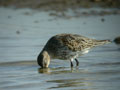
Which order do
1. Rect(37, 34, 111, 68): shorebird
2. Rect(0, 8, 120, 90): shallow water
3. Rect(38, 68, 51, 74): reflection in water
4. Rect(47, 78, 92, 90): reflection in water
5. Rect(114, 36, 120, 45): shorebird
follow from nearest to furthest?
Rect(47, 78, 92, 90): reflection in water < Rect(0, 8, 120, 90): shallow water < Rect(38, 68, 51, 74): reflection in water < Rect(37, 34, 111, 68): shorebird < Rect(114, 36, 120, 45): shorebird

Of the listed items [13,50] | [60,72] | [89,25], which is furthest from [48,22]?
[60,72]

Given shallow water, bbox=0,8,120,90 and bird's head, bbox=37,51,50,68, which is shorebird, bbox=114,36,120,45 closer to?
shallow water, bbox=0,8,120,90

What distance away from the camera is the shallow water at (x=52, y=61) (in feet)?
27.0

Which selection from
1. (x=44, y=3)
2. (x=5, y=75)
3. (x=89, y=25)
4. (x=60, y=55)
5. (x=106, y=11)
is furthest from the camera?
(x=44, y=3)

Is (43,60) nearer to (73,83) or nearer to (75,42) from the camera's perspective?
(75,42)

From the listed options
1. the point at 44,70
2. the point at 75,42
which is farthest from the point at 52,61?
the point at 44,70

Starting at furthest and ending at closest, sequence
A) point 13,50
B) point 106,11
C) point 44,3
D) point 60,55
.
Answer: point 44,3, point 106,11, point 13,50, point 60,55

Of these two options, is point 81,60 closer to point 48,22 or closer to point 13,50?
point 13,50

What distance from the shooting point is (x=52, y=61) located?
1105 cm

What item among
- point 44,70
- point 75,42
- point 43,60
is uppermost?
point 75,42

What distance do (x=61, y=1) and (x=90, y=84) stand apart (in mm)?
10476

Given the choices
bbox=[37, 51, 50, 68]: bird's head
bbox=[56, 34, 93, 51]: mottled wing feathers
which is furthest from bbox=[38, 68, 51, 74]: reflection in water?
bbox=[56, 34, 93, 51]: mottled wing feathers

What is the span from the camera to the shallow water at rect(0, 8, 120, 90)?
8234 mm

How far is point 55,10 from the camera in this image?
57.1 ft
